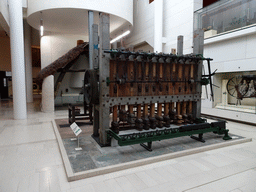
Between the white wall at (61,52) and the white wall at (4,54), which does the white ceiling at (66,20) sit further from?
the white wall at (4,54)

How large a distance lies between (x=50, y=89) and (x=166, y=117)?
23.9 feet

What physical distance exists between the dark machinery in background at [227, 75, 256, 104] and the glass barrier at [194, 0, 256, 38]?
6.72ft

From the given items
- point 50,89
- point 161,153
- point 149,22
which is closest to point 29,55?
point 50,89

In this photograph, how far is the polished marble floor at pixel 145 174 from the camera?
2.72 m

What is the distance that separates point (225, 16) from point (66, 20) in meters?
7.84

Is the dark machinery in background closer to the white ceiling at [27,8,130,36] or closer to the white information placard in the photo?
the white ceiling at [27,8,130,36]

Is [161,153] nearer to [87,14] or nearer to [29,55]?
[87,14]

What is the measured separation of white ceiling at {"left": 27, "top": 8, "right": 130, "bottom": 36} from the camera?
889 cm

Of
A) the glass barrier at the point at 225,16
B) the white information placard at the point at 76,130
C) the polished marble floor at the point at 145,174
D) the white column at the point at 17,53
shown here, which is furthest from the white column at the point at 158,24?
the white information placard at the point at 76,130

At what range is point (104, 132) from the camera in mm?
4219

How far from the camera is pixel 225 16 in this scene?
782 cm

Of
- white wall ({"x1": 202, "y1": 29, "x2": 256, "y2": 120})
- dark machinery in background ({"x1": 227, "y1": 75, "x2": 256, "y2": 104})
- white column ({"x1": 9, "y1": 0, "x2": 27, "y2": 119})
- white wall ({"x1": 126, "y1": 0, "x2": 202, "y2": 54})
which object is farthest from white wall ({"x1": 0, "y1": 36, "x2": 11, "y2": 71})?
dark machinery in background ({"x1": 227, "y1": 75, "x2": 256, "y2": 104})

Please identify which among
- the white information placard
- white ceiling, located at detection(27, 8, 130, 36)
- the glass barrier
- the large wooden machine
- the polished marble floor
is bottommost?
the polished marble floor

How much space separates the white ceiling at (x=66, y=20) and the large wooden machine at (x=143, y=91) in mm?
5128
